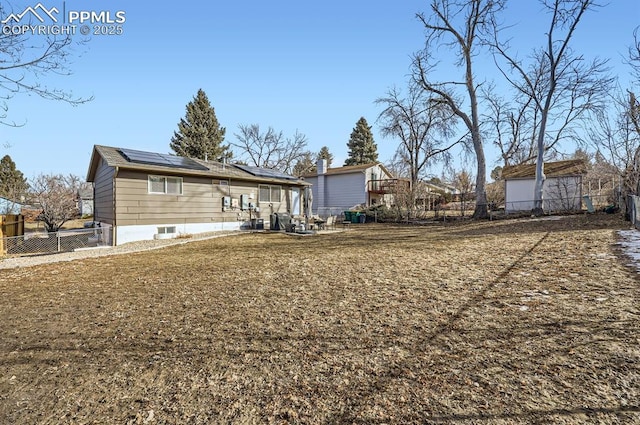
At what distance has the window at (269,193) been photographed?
1602 cm

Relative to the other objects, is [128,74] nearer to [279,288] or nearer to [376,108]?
[279,288]

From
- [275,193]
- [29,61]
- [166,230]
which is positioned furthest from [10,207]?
[29,61]

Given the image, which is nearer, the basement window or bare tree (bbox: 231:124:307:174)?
the basement window

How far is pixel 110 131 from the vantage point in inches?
734

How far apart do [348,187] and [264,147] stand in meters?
14.8

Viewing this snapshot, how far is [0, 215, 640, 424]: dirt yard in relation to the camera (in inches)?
79.7

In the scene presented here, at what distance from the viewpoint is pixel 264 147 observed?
3741 centimetres

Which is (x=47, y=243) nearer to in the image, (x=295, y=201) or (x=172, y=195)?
(x=172, y=195)

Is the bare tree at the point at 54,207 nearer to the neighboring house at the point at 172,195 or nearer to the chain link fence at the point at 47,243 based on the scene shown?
the neighboring house at the point at 172,195

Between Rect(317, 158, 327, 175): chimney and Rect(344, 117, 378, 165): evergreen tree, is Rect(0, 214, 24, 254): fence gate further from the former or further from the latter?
Rect(344, 117, 378, 165): evergreen tree

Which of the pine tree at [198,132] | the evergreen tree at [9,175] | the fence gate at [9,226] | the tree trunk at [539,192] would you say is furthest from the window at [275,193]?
the evergreen tree at [9,175]

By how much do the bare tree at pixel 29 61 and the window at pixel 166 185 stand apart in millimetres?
5992

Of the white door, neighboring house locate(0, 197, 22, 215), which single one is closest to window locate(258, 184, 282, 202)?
the white door

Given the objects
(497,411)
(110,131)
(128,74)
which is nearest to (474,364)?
(497,411)
